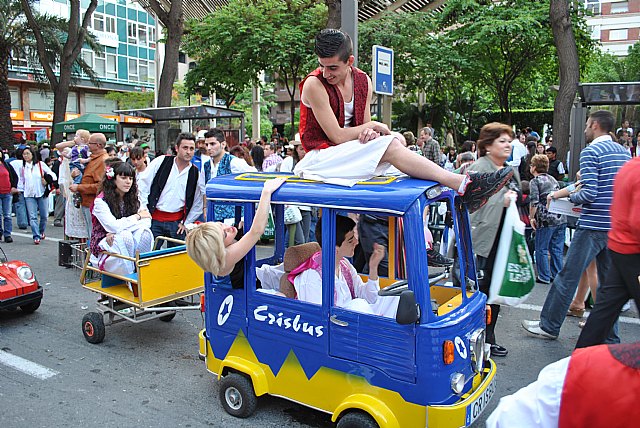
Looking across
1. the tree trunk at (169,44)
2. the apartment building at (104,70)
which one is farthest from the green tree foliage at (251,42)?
the apartment building at (104,70)

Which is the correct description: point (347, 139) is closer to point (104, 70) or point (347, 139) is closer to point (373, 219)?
point (373, 219)

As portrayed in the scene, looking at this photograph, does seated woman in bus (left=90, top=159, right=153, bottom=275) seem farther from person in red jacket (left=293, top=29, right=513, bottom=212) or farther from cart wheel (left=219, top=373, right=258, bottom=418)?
person in red jacket (left=293, top=29, right=513, bottom=212)

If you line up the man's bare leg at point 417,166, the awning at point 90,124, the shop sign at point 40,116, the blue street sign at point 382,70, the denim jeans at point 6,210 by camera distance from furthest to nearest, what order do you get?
1. the shop sign at point 40,116
2. the awning at point 90,124
3. the denim jeans at point 6,210
4. the blue street sign at point 382,70
5. the man's bare leg at point 417,166

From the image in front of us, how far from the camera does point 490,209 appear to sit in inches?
186

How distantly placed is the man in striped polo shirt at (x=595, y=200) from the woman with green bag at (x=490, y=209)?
0.68 m

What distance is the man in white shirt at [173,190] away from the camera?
674 centimetres

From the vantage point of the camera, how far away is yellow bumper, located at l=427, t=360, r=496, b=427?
319 centimetres

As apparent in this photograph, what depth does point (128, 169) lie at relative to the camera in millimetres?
6082

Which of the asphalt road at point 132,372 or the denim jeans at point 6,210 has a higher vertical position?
the denim jeans at point 6,210

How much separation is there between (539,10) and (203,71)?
37.8 feet

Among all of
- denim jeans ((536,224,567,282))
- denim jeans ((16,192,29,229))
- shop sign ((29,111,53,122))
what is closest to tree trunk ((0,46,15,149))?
denim jeans ((16,192,29,229))

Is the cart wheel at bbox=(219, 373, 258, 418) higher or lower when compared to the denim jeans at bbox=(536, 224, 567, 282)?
lower

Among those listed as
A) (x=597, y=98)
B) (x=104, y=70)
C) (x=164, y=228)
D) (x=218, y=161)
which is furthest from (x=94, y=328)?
(x=104, y=70)

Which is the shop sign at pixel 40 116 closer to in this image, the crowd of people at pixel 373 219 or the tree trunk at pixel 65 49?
the tree trunk at pixel 65 49
